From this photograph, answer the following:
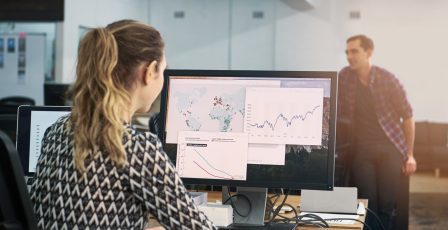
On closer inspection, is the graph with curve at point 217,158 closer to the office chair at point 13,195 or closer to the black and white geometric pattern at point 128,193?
the black and white geometric pattern at point 128,193

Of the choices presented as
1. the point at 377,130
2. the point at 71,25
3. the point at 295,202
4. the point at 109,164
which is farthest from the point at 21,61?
the point at 109,164

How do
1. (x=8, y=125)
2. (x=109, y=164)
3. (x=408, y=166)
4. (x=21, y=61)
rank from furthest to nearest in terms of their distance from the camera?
1. (x=21, y=61)
2. (x=408, y=166)
3. (x=8, y=125)
4. (x=109, y=164)

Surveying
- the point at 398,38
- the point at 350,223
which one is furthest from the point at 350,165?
the point at 398,38

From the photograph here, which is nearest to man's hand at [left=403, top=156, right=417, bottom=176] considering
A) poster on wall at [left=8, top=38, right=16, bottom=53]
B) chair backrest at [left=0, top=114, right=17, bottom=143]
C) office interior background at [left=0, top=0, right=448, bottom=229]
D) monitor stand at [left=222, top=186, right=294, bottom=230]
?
chair backrest at [left=0, top=114, right=17, bottom=143]

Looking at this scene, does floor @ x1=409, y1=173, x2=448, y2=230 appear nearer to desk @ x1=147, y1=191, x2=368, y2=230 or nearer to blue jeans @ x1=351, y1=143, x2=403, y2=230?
blue jeans @ x1=351, y1=143, x2=403, y2=230

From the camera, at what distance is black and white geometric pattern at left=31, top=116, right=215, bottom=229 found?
168 cm

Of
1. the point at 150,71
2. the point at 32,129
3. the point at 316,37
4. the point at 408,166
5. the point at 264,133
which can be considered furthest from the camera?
the point at 316,37

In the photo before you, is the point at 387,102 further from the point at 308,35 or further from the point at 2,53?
the point at 308,35


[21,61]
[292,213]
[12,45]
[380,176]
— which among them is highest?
[12,45]

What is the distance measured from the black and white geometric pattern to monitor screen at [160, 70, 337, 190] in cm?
65

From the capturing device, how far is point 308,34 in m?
12.6

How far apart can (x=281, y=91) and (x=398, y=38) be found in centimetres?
1037

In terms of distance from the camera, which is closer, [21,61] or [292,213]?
[292,213]

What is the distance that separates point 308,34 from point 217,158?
10.4 meters
